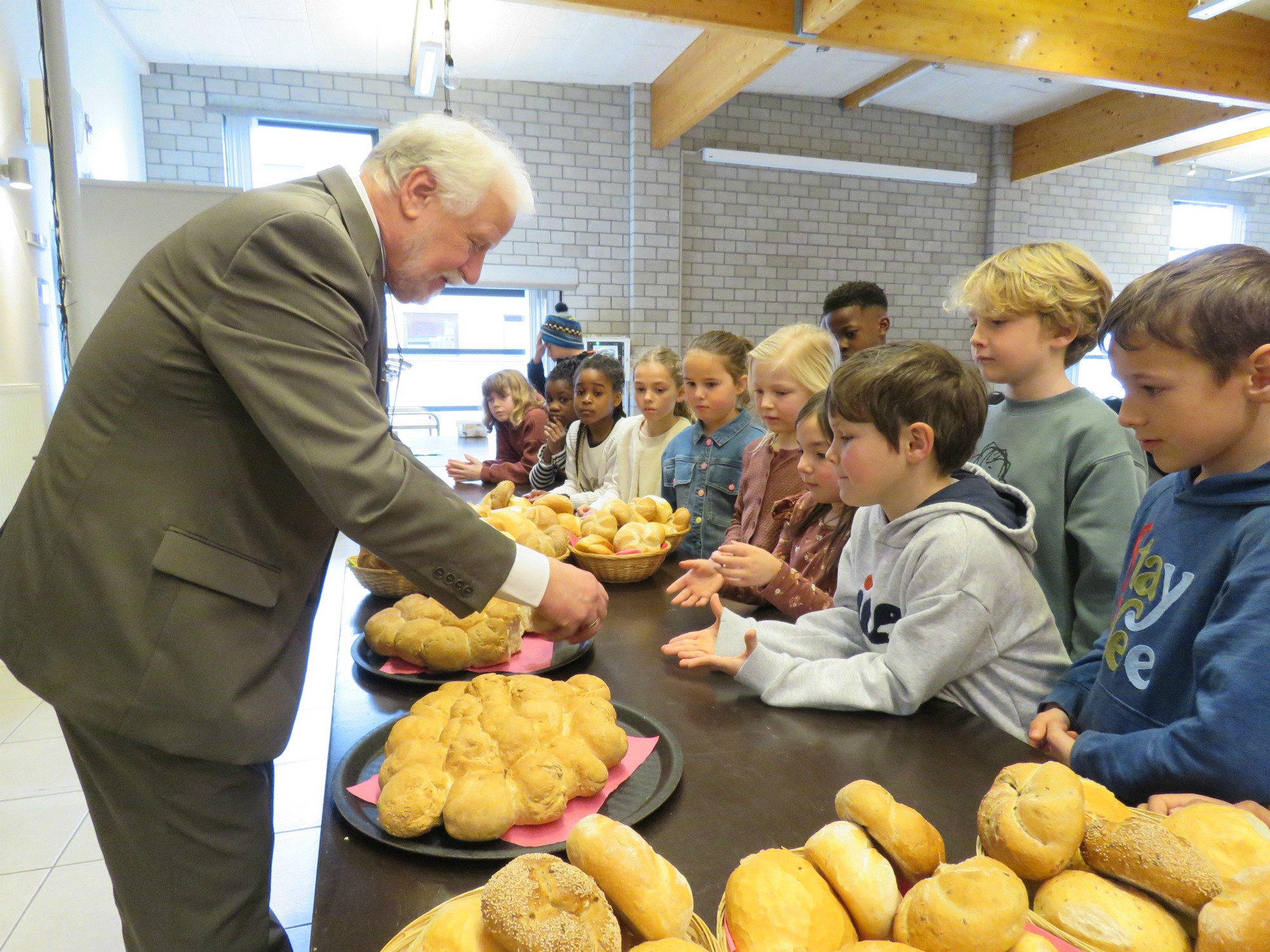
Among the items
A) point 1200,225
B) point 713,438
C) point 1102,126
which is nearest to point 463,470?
point 713,438

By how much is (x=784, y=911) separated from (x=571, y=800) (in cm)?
44

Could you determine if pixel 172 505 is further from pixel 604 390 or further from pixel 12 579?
pixel 604 390

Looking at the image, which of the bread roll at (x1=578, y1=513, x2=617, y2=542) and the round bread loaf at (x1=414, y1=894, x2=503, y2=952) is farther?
the bread roll at (x1=578, y1=513, x2=617, y2=542)

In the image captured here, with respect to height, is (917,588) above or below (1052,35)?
below

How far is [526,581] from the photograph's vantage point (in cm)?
113

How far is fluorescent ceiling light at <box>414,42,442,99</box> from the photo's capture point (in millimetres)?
5152

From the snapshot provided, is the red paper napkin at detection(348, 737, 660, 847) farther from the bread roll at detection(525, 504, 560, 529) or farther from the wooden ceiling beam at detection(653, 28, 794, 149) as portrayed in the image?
the wooden ceiling beam at detection(653, 28, 794, 149)

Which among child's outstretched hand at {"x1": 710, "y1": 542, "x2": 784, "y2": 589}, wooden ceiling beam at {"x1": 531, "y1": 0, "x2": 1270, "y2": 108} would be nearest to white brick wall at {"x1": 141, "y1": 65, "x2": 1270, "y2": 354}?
wooden ceiling beam at {"x1": 531, "y1": 0, "x2": 1270, "y2": 108}

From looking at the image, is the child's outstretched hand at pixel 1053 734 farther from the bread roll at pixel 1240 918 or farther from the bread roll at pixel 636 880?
the bread roll at pixel 636 880

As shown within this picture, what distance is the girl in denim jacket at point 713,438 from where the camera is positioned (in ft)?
8.48

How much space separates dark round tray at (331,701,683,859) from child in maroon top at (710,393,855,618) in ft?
1.79

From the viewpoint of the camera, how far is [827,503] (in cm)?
195

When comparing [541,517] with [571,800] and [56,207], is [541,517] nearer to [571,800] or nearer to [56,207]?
[571,800]

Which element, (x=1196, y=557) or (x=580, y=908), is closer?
(x=580, y=908)
